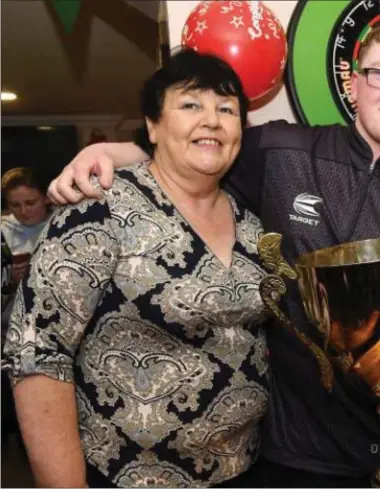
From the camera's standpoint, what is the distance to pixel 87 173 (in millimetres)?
924

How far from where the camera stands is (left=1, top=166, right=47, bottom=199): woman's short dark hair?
56.9 inches

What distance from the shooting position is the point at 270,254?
29.8 inches

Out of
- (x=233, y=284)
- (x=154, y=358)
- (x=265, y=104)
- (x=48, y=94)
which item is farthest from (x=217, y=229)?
(x=48, y=94)

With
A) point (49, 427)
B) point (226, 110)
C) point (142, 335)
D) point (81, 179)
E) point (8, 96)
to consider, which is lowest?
point (49, 427)

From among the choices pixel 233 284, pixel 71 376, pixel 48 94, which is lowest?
pixel 71 376

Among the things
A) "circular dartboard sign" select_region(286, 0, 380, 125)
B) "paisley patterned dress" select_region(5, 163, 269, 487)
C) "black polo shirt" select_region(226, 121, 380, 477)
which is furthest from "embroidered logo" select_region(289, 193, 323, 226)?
"circular dartboard sign" select_region(286, 0, 380, 125)

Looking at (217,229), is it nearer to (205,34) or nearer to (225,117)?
(225,117)

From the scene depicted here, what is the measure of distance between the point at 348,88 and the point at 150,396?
89 cm

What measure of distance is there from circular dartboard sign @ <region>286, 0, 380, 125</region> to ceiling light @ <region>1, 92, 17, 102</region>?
661 millimetres

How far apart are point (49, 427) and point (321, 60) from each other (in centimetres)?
102

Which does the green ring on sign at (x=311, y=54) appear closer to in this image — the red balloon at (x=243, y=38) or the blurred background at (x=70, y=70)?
the red balloon at (x=243, y=38)

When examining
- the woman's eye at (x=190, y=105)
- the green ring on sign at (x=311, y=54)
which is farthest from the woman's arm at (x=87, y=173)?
the green ring on sign at (x=311, y=54)

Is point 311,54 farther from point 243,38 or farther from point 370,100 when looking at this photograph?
point 370,100

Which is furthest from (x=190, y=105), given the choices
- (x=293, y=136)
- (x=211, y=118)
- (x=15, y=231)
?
(x=15, y=231)
